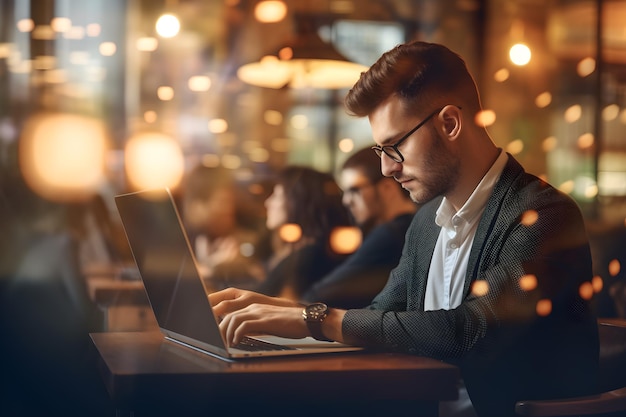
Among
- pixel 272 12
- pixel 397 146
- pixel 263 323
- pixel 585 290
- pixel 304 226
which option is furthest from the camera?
pixel 272 12

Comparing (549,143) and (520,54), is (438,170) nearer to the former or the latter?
(549,143)

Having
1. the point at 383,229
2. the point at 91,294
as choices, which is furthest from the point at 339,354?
the point at 91,294

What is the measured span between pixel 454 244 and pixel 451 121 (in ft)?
0.87

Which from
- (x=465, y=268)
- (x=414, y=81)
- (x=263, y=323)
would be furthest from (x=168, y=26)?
(x=263, y=323)

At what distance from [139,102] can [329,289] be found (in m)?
3.68

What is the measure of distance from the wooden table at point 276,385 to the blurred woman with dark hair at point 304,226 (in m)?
2.06

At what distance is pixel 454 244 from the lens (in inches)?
68.2

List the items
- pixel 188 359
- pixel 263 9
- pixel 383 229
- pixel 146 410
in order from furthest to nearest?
pixel 263 9 → pixel 383 229 → pixel 188 359 → pixel 146 410

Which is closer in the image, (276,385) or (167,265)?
(276,385)

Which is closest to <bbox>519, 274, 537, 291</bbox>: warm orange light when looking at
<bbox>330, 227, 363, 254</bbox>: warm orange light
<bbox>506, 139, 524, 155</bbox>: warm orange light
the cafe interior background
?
<bbox>330, 227, 363, 254</bbox>: warm orange light

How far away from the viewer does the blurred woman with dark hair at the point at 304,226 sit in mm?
3410

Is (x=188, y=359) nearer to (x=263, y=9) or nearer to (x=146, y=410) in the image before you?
(x=146, y=410)

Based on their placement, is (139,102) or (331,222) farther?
(139,102)

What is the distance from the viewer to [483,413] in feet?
4.88
